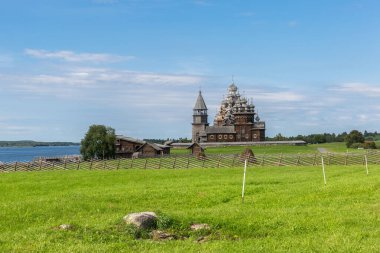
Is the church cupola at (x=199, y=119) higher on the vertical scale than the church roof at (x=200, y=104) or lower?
Result: lower

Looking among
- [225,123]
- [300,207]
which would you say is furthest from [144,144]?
[300,207]

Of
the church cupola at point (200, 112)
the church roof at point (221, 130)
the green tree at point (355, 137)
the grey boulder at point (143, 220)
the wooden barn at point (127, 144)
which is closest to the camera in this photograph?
the grey boulder at point (143, 220)

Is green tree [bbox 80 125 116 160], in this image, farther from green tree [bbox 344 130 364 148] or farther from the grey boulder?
the grey boulder

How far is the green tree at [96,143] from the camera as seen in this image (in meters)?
84.8

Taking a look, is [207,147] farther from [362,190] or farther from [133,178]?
[362,190]

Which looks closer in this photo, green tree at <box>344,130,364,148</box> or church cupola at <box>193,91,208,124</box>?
green tree at <box>344,130,364,148</box>

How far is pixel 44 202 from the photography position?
20219mm

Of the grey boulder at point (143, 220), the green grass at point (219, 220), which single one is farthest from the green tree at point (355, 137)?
the grey boulder at point (143, 220)

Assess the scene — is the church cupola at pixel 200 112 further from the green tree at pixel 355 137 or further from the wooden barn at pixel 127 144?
the wooden barn at pixel 127 144

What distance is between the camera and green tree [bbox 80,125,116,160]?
84812mm

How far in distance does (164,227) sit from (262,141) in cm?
11847


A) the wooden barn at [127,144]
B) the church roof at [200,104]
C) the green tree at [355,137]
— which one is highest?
the church roof at [200,104]

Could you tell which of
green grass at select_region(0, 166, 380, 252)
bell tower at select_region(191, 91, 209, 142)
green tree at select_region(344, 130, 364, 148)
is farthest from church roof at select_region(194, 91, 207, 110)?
green grass at select_region(0, 166, 380, 252)

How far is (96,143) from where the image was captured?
84875 millimetres
